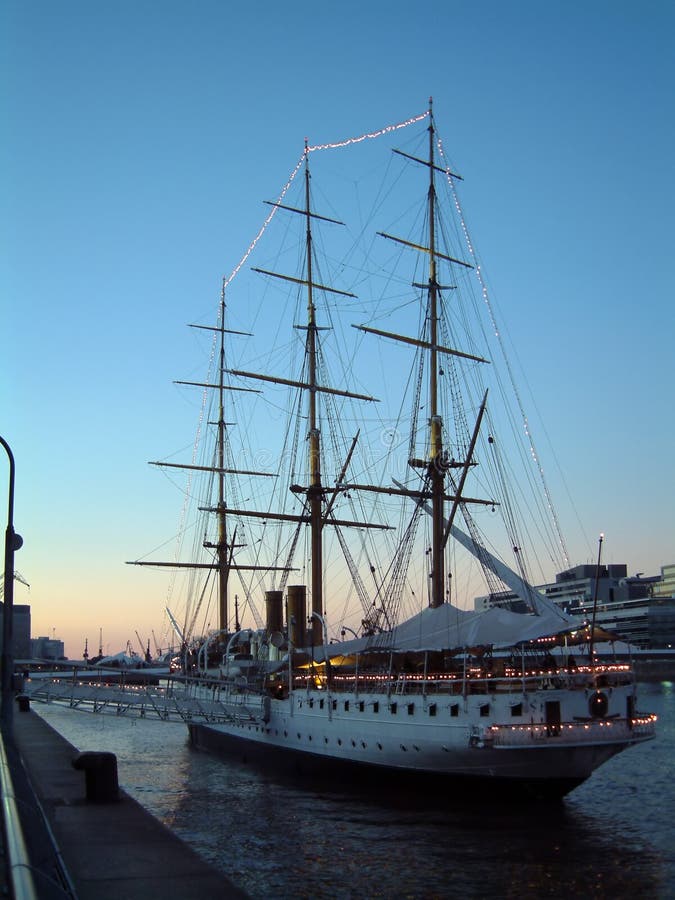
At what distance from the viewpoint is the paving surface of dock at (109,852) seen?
33.0 ft

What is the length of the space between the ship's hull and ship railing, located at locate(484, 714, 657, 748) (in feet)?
0.12

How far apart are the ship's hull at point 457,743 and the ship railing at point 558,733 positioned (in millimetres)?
36

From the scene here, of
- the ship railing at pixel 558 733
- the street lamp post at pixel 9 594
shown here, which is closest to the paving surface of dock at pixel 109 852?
the street lamp post at pixel 9 594

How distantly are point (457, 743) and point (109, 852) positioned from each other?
23.9 m

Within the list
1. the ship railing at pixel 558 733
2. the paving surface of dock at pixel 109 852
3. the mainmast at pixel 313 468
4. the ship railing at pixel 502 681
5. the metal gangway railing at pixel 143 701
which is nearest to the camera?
the paving surface of dock at pixel 109 852

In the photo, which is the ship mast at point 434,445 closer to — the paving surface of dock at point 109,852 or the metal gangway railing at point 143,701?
the metal gangway railing at point 143,701

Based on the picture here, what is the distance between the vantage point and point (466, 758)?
1361 inches

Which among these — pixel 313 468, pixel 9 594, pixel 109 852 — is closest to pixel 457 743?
pixel 9 594

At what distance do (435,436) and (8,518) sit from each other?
3135cm

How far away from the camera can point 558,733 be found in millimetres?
33000

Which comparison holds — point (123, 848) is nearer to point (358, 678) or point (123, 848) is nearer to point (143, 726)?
point (358, 678)

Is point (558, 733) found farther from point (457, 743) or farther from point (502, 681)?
point (457, 743)

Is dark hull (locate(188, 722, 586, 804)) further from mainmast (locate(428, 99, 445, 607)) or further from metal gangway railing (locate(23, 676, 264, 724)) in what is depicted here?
mainmast (locate(428, 99, 445, 607))

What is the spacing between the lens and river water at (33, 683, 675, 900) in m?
24.4
